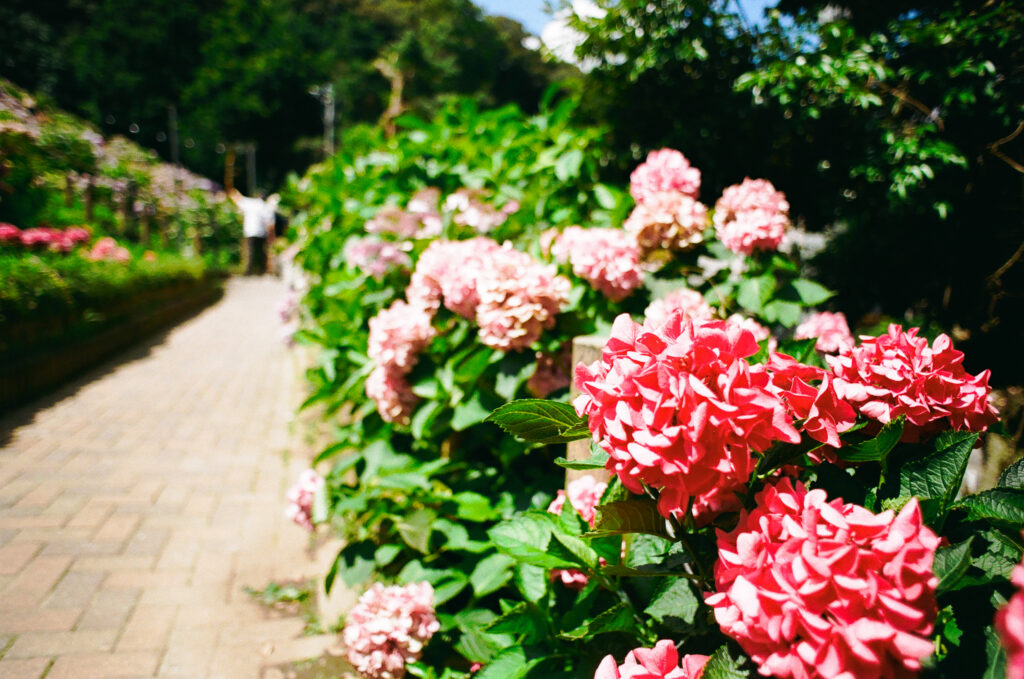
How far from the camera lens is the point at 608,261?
5.85ft

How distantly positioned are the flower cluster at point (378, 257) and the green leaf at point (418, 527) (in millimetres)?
1079

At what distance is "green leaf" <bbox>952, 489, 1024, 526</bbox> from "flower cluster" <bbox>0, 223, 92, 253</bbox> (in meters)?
7.62

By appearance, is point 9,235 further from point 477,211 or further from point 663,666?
point 663,666

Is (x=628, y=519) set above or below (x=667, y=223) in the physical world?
below

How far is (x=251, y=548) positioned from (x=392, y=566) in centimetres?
110

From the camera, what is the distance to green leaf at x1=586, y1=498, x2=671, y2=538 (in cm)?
96

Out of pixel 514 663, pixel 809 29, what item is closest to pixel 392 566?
pixel 514 663

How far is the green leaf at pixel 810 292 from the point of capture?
189cm

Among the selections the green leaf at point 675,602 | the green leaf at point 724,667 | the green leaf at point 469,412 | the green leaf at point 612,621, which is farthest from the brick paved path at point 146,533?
the green leaf at point 724,667

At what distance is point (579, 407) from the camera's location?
0.93 m

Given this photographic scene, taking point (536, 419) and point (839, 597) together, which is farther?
point (536, 419)

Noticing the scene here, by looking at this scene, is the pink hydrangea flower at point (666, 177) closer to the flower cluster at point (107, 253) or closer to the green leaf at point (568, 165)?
the green leaf at point (568, 165)

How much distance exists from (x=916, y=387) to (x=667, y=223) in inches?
42.2

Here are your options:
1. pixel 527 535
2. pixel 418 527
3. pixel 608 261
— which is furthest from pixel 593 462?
pixel 418 527
